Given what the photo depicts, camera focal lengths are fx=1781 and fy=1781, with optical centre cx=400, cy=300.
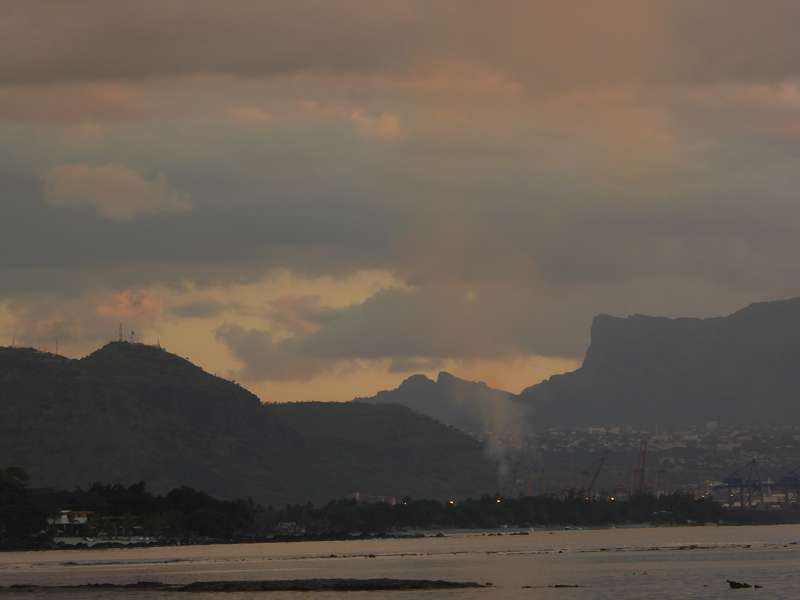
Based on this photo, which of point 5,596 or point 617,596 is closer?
point 617,596

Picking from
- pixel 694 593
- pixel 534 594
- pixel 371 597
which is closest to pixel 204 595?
pixel 371 597

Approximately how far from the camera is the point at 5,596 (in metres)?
197

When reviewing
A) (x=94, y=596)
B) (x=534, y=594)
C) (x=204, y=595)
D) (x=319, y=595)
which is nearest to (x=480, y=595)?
(x=534, y=594)

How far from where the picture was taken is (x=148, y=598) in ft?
613

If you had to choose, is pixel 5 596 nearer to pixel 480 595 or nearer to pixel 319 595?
pixel 319 595

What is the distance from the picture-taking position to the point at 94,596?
194m

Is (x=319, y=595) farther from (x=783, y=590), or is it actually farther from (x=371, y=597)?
(x=783, y=590)

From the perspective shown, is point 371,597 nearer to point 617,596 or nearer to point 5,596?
point 617,596

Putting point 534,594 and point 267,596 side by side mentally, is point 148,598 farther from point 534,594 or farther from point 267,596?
point 534,594

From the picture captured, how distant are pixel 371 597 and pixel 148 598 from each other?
77.0 feet

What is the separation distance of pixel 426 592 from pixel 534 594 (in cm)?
1218

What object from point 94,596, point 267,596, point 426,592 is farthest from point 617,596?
point 94,596

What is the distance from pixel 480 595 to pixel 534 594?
19.9ft

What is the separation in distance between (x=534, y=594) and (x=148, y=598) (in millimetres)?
41189
